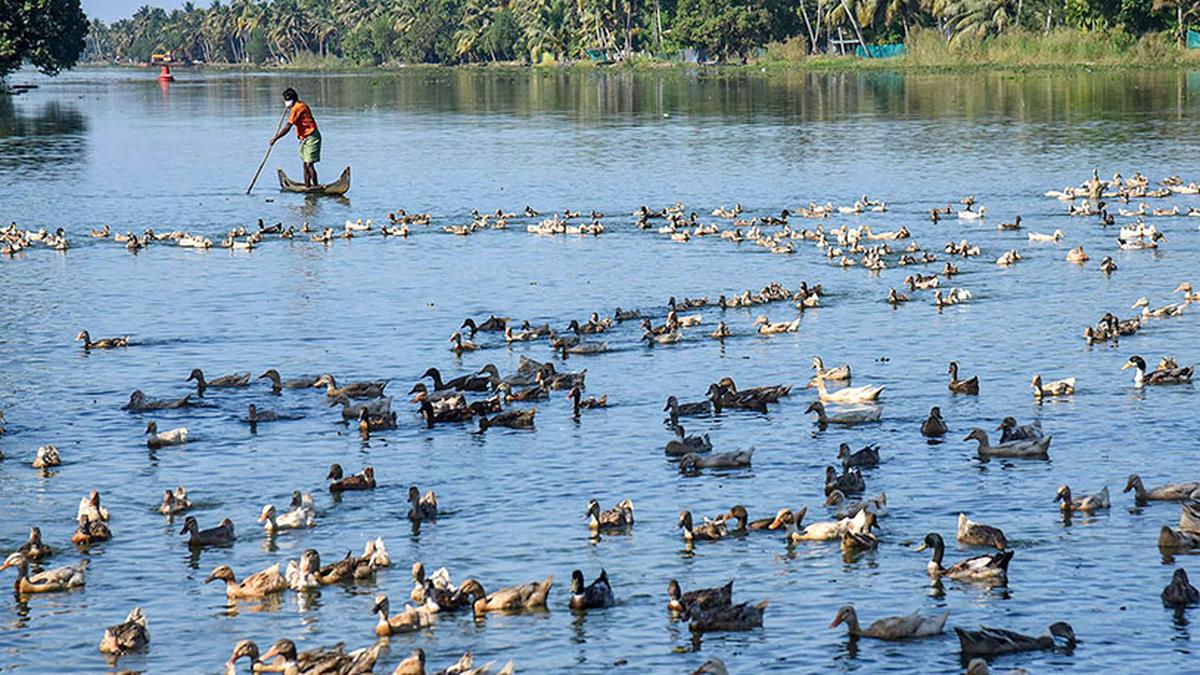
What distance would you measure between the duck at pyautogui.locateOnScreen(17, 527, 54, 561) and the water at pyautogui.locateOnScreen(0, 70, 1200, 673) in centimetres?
63

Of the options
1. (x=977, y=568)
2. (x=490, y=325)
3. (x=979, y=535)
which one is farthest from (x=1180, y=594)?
(x=490, y=325)

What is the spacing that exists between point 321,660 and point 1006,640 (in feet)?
25.1

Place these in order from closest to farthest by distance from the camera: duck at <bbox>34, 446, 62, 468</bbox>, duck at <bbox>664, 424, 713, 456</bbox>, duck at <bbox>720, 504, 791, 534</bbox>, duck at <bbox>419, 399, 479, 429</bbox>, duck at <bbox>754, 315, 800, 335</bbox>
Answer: duck at <bbox>720, 504, 791, 534</bbox> → duck at <bbox>664, 424, 713, 456</bbox> → duck at <bbox>34, 446, 62, 468</bbox> → duck at <bbox>419, 399, 479, 429</bbox> → duck at <bbox>754, 315, 800, 335</bbox>

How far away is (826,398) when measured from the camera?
32188 mm

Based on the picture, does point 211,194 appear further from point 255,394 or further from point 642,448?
point 642,448

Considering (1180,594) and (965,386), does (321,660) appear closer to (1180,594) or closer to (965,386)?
(1180,594)

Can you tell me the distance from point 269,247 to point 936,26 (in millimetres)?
135122

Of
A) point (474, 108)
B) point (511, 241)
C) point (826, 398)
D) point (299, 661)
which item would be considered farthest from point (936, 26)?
point (299, 661)

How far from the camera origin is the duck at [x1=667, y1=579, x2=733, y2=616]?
21.6 meters

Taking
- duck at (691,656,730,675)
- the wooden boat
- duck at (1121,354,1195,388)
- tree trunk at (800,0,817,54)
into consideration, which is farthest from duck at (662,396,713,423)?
tree trunk at (800,0,817,54)

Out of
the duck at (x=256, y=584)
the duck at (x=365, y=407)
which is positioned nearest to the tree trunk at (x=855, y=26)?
the duck at (x=365, y=407)

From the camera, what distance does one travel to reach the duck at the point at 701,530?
971 inches

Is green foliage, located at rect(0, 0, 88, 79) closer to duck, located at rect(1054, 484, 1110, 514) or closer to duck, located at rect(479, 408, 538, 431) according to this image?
duck, located at rect(479, 408, 538, 431)

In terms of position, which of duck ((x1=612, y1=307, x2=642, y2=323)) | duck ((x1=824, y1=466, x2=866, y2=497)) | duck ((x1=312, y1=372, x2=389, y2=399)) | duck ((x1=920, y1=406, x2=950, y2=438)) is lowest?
duck ((x1=824, y1=466, x2=866, y2=497))
